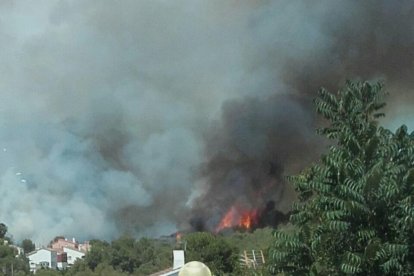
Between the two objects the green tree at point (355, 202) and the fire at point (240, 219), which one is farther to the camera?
the fire at point (240, 219)

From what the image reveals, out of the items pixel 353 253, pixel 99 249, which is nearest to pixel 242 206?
pixel 99 249

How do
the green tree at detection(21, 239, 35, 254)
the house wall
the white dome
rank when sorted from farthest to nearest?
1. the green tree at detection(21, 239, 35, 254)
2. the house wall
3. the white dome

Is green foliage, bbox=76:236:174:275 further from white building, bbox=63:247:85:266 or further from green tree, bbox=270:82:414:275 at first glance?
green tree, bbox=270:82:414:275

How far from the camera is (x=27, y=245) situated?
68.7 feet

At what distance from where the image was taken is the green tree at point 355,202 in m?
5.69

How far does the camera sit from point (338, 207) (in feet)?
19.1

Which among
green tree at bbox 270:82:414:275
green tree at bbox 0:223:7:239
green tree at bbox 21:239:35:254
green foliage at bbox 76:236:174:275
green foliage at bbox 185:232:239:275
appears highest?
green tree at bbox 0:223:7:239

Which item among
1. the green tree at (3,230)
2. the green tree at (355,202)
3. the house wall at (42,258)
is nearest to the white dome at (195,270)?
the green tree at (355,202)

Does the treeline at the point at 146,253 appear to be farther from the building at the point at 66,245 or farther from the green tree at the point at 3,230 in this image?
the green tree at the point at 3,230

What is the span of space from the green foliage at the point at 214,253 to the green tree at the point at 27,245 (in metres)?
5.62

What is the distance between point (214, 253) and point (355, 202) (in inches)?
429

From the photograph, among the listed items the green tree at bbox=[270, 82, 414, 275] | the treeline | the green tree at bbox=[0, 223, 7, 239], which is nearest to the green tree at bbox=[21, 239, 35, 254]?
the treeline

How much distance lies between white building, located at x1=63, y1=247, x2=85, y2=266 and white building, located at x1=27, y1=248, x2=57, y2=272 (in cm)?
37

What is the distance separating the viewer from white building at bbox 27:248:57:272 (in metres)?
19.6
